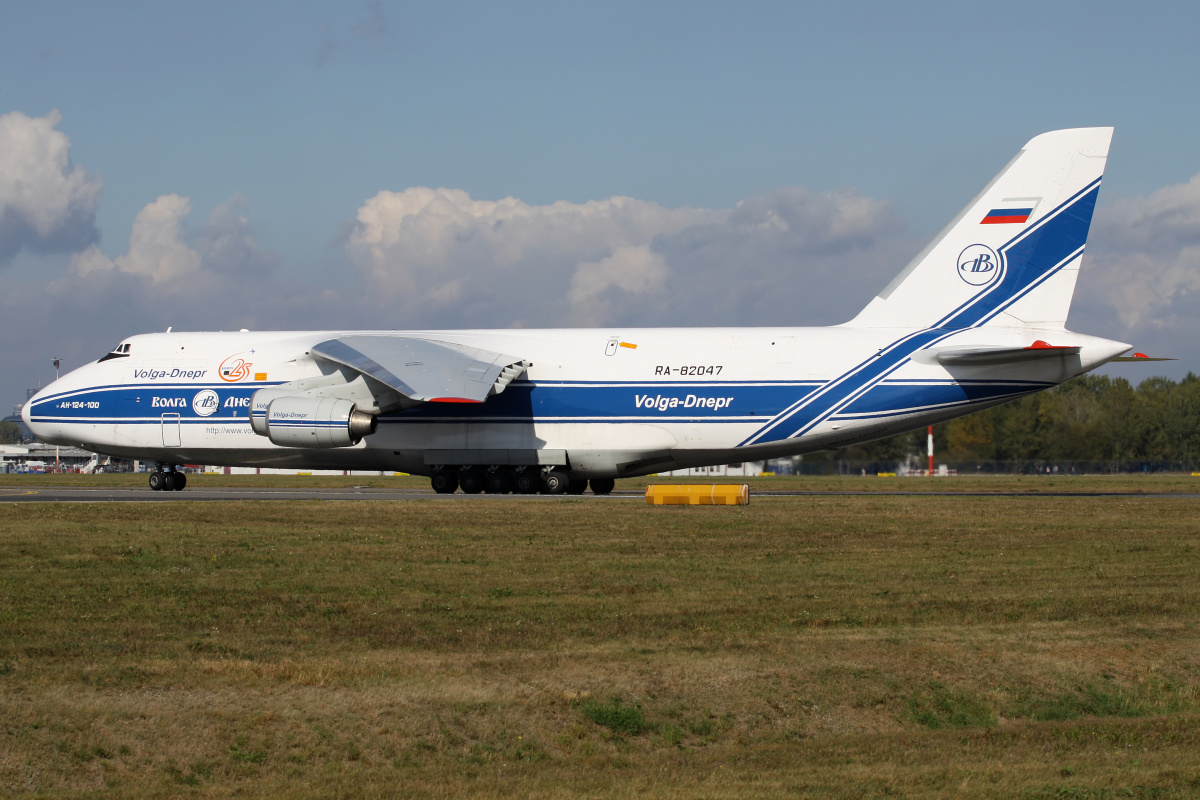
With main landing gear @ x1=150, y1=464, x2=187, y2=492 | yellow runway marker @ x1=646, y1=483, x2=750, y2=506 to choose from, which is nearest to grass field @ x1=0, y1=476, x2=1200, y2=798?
yellow runway marker @ x1=646, y1=483, x2=750, y2=506

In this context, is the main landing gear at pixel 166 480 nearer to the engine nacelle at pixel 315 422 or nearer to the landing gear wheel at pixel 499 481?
the engine nacelle at pixel 315 422

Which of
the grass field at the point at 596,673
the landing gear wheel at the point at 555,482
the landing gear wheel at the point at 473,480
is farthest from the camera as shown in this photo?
the landing gear wheel at the point at 473,480

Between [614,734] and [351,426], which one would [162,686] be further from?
[351,426]

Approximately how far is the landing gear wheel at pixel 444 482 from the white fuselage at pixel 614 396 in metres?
0.44

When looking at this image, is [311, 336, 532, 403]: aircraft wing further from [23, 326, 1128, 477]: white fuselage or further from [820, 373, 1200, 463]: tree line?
[820, 373, 1200, 463]: tree line

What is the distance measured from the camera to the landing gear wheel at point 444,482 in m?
31.2

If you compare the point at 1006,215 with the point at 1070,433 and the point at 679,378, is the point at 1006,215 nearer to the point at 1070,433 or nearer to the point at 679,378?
the point at 679,378

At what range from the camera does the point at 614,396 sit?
96.2 feet

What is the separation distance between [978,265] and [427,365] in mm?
13757

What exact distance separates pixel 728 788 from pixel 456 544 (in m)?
10.5

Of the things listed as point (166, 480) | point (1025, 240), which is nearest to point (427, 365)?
point (166, 480)

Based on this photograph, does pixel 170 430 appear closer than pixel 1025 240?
No

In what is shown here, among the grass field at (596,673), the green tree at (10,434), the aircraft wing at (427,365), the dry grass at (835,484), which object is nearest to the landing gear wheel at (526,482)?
the aircraft wing at (427,365)

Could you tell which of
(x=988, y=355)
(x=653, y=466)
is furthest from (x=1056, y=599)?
(x=653, y=466)
